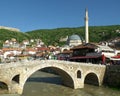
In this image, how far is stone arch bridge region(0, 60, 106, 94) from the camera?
2983 cm

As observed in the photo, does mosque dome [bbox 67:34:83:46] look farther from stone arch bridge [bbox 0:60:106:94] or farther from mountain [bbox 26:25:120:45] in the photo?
stone arch bridge [bbox 0:60:106:94]

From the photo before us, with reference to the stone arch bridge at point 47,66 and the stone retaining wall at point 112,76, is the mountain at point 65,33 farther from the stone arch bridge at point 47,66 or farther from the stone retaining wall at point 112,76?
the stone arch bridge at point 47,66

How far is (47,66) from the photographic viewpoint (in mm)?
35000

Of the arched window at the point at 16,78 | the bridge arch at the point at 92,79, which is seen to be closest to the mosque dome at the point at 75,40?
the bridge arch at the point at 92,79

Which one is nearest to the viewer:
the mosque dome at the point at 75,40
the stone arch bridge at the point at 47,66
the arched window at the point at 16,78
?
the stone arch bridge at the point at 47,66

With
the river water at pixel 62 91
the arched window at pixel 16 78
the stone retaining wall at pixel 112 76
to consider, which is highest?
the arched window at pixel 16 78

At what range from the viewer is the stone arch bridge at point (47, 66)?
2983 cm

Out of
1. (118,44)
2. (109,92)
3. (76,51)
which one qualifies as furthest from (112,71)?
(118,44)

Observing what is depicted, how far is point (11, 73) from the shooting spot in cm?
3008

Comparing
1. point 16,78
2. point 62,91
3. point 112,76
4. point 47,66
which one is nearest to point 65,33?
point 112,76

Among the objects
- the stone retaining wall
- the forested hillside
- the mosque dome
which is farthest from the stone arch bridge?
the forested hillside

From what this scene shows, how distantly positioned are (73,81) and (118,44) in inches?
1799

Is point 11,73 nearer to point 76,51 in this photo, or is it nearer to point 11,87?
point 11,87

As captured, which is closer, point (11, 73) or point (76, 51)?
point (11, 73)
